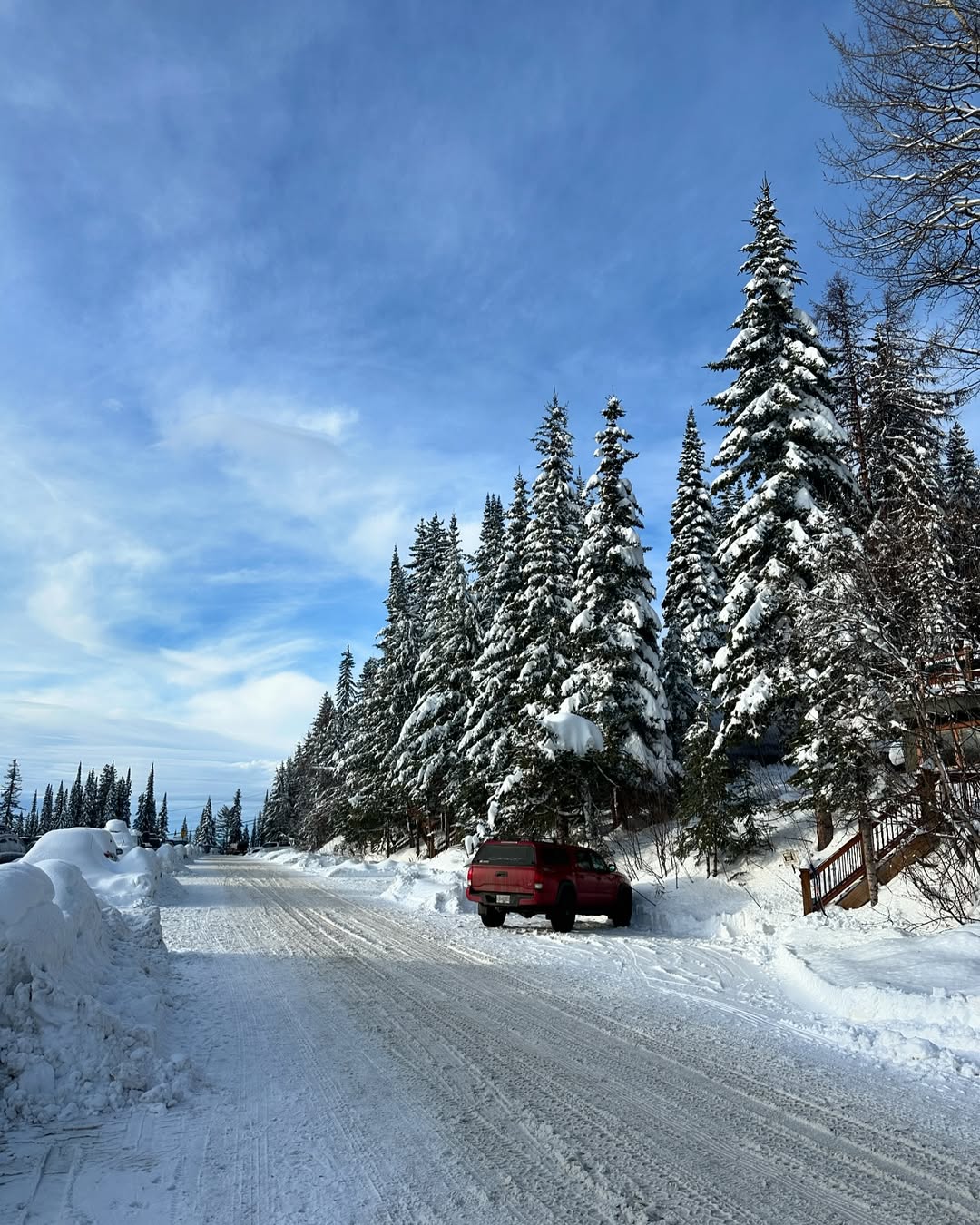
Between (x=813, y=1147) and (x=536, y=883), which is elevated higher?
(x=536, y=883)

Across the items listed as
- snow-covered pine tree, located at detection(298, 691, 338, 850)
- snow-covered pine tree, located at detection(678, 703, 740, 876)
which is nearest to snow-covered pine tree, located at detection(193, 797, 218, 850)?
snow-covered pine tree, located at detection(298, 691, 338, 850)

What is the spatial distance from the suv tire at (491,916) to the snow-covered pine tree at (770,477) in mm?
7350

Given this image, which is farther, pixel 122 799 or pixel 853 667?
pixel 122 799

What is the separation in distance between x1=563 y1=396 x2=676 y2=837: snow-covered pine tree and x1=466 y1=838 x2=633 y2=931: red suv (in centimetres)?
673

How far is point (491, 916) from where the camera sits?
15359 mm

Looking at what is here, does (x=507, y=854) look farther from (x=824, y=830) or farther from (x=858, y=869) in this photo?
(x=824, y=830)

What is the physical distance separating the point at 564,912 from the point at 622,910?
2376 mm

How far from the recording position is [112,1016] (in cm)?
580

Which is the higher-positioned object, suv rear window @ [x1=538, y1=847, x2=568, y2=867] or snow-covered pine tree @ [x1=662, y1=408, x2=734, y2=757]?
snow-covered pine tree @ [x1=662, y1=408, x2=734, y2=757]

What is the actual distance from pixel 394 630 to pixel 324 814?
29.6 meters

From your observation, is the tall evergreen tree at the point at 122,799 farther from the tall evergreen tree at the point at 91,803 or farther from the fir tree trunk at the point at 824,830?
the fir tree trunk at the point at 824,830

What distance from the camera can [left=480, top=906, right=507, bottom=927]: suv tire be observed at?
1532 cm

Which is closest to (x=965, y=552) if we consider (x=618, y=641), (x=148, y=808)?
(x=618, y=641)

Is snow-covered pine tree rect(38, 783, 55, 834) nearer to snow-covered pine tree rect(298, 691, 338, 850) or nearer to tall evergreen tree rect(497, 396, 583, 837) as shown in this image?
snow-covered pine tree rect(298, 691, 338, 850)
